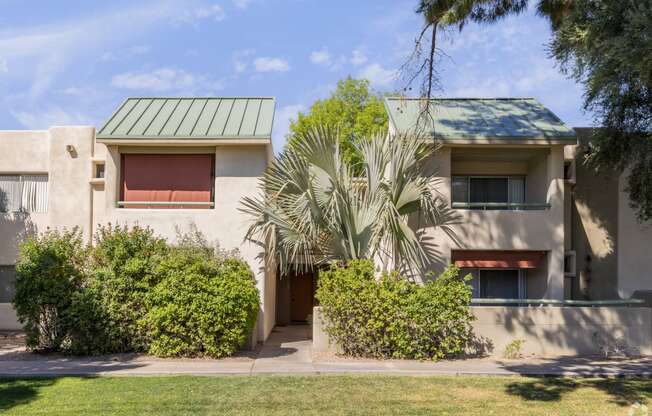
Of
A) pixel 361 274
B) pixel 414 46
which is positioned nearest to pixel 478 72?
pixel 414 46

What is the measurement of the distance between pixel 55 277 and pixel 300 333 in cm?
833

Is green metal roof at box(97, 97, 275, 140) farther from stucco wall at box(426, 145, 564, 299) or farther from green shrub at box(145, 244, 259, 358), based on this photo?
stucco wall at box(426, 145, 564, 299)

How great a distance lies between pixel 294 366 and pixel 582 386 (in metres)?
5.79

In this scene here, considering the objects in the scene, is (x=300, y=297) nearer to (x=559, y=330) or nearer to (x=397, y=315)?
(x=397, y=315)

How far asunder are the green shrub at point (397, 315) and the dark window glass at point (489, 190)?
5.26 metres

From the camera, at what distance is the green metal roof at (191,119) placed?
54.7 ft

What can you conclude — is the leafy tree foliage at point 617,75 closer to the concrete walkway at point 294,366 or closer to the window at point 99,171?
the concrete walkway at point 294,366

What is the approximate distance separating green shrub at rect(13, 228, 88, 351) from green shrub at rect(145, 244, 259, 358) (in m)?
2.07

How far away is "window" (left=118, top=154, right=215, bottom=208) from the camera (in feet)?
56.6

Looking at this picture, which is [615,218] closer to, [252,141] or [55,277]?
[252,141]

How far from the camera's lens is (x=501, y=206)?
1825cm

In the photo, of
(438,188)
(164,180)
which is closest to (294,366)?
(438,188)

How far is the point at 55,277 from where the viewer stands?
14.4 metres

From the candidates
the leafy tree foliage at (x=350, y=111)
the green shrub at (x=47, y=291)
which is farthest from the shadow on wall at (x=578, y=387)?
the leafy tree foliage at (x=350, y=111)
